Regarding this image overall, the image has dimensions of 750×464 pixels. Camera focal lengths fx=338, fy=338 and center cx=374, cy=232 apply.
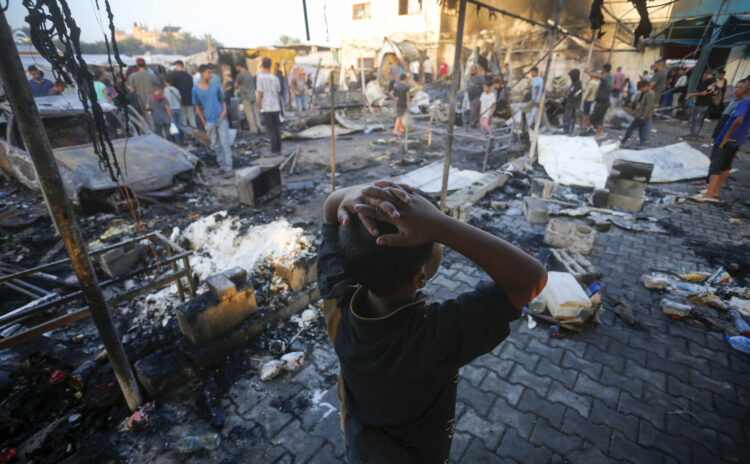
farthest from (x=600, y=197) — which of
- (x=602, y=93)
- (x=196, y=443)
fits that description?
(x=196, y=443)

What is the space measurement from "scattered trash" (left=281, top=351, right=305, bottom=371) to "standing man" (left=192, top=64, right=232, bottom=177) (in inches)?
253

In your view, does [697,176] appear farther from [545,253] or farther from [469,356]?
[469,356]

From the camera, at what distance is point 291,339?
3395 millimetres

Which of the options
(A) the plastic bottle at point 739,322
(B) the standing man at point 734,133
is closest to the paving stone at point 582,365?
(A) the plastic bottle at point 739,322

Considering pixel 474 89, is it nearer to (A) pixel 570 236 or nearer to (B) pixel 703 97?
(B) pixel 703 97

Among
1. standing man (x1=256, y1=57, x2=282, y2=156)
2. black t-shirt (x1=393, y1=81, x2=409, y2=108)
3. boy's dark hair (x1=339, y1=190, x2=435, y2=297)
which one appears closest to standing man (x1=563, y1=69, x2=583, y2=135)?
black t-shirt (x1=393, y1=81, x2=409, y2=108)

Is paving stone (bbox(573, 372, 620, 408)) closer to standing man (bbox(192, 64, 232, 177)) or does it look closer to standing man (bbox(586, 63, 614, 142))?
standing man (bbox(192, 64, 232, 177))

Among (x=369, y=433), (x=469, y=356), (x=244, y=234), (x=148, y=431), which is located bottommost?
(x=148, y=431)

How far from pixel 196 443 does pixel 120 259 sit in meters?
3.14

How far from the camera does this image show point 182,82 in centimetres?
1101

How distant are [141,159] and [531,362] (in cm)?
705

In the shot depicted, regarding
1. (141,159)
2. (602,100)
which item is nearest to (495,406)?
(141,159)

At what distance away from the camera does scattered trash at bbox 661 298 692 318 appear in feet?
11.8

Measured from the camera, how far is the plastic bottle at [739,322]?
3381 millimetres
